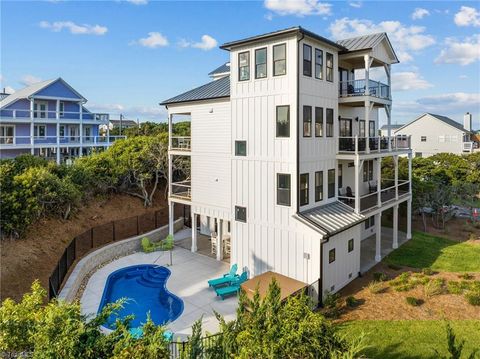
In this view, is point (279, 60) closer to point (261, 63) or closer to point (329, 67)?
point (261, 63)

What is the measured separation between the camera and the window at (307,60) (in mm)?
15016

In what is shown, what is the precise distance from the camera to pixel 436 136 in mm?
54438

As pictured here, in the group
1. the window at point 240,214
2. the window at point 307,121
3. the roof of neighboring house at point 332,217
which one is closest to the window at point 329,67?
the window at point 307,121

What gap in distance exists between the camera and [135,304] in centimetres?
1460

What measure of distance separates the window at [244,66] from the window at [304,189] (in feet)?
17.6

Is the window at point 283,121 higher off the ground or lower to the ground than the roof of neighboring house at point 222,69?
lower

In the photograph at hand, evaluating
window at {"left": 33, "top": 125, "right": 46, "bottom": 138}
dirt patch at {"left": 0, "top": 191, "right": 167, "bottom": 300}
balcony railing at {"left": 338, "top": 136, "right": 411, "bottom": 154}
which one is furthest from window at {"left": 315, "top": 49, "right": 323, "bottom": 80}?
window at {"left": 33, "top": 125, "right": 46, "bottom": 138}

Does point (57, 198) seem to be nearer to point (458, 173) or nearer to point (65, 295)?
point (65, 295)

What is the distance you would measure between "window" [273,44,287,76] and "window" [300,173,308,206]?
15.2 feet

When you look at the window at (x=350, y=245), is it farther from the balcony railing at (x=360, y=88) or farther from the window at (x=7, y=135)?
the window at (x=7, y=135)

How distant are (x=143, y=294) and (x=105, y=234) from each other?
6635 mm

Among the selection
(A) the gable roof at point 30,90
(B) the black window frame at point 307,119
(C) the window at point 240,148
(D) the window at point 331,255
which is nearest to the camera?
(D) the window at point 331,255

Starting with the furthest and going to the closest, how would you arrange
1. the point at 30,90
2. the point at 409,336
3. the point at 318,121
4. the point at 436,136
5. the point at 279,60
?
the point at 436,136
the point at 30,90
the point at 318,121
the point at 279,60
the point at 409,336

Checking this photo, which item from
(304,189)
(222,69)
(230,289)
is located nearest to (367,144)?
(304,189)
